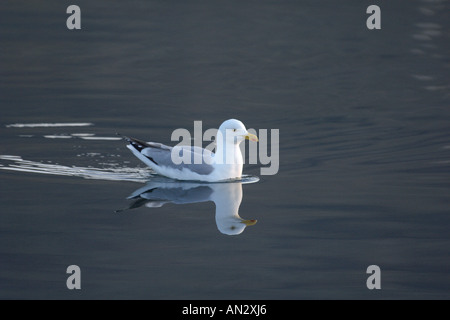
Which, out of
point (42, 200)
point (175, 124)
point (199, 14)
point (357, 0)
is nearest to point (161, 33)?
point (199, 14)

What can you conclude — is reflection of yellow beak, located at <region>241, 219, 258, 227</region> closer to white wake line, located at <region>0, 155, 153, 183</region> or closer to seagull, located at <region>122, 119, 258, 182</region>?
seagull, located at <region>122, 119, 258, 182</region>

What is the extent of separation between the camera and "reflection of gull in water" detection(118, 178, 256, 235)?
9125 millimetres

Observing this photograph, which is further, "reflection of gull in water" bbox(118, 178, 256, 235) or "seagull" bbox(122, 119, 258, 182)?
"seagull" bbox(122, 119, 258, 182)

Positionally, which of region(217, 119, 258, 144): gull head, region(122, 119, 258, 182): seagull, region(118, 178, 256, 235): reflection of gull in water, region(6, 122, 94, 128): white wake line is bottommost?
region(118, 178, 256, 235): reflection of gull in water

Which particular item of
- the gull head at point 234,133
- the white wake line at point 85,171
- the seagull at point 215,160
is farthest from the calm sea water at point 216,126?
the gull head at point 234,133

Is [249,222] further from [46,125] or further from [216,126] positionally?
[46,125]

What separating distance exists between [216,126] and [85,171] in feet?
10.8

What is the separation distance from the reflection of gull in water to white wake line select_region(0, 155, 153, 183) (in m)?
0.40

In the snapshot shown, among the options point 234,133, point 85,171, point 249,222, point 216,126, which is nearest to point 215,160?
point 234,133

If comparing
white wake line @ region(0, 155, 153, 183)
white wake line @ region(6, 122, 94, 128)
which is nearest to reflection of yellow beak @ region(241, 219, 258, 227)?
white wake line @ region(0, 155, 153, 183)

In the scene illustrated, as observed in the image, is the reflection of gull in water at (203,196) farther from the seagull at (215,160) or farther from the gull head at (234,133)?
the gull head at (234,133)

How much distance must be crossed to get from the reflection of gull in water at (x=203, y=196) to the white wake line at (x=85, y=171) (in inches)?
15.6

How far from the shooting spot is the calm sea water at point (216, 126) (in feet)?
25.5

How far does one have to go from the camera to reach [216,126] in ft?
45.3
